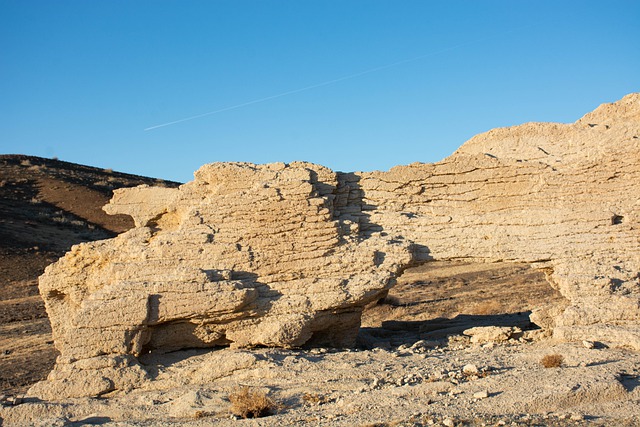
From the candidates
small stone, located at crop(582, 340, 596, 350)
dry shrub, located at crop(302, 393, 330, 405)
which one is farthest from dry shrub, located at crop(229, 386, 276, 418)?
small stone, located at crop(582, 340, 596, 350)

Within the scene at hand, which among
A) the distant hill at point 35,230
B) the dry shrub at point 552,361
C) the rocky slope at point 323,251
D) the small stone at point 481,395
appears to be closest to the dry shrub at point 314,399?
the rocky slope at point 323,251

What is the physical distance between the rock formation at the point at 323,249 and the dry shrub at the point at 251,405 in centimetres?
220

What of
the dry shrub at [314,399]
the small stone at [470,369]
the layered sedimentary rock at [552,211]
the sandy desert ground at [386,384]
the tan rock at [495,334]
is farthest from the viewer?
the tan rock at [495,334]

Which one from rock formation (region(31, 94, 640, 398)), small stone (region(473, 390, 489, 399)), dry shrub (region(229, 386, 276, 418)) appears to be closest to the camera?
small stone (region(473, 390, 489, 399))

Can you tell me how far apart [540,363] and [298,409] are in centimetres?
373

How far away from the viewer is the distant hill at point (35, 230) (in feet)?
54.1

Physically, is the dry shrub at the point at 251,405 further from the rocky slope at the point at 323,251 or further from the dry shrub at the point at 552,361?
the dry shrub at the point at 552,361

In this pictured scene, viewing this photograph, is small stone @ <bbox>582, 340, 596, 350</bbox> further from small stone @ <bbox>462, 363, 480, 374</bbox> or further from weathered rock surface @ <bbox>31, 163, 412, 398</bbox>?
weathered rock surface @ <bbox>31, 163, 412, 398</bbox>

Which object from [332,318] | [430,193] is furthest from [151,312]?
[430,193]

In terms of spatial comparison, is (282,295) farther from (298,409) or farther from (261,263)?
(298,409)

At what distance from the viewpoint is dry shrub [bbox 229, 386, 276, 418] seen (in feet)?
27.9

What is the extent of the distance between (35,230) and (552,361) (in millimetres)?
30980

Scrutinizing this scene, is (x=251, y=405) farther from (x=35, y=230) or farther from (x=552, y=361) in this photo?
(x=35, y=230)

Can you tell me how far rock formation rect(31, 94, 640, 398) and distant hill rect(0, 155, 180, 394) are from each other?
387 cm
